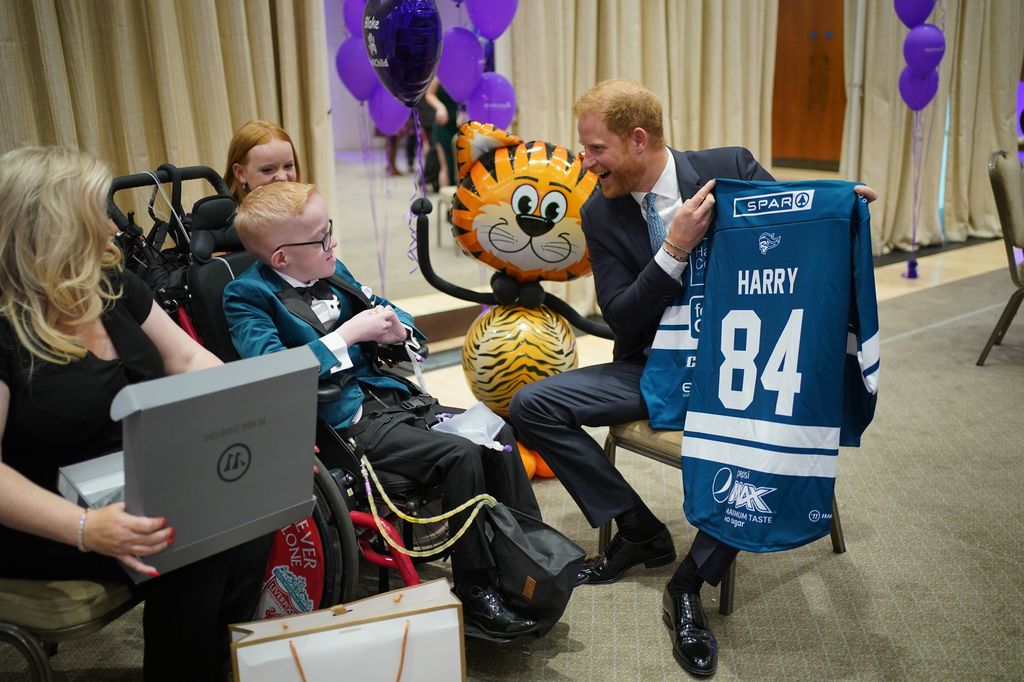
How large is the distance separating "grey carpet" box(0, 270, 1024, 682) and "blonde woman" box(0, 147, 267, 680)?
510 mm

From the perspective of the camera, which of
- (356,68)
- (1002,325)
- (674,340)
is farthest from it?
(1002,325)

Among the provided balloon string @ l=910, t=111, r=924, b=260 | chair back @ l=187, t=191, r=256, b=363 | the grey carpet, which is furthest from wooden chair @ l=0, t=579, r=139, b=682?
balloon string @ l=910, t=111, r=924, b=260

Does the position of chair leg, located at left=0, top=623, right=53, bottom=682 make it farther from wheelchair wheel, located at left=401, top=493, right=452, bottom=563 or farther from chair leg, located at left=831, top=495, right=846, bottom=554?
chair leg, located at left=831, top=495, right=846, bottom=554

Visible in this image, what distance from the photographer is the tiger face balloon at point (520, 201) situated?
9.22ft

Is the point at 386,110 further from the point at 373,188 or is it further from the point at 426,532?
the point at 373,188

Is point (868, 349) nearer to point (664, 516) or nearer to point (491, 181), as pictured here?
point (664, 516)

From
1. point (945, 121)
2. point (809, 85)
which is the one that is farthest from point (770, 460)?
point (809, 85)

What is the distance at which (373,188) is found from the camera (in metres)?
7.65

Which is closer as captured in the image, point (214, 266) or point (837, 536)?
point (214, 266)

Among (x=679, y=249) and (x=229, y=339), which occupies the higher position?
(x=679, y=249)

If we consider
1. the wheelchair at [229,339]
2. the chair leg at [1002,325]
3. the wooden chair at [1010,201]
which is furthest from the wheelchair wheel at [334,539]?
the chair leg at [1002,325]

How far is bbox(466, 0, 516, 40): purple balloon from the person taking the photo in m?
3.63

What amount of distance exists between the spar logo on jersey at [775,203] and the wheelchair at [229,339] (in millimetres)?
967

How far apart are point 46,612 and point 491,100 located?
2847mm
